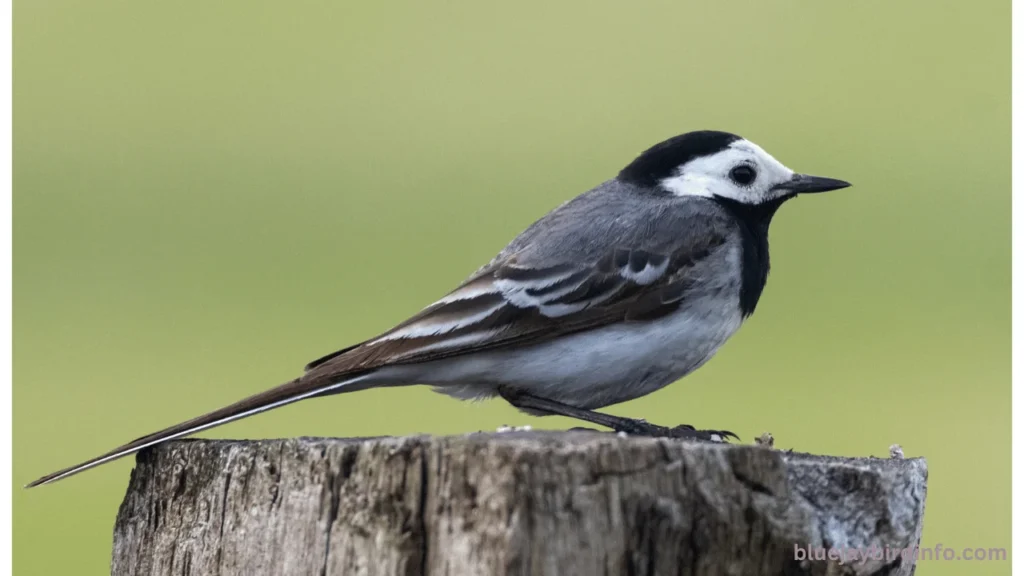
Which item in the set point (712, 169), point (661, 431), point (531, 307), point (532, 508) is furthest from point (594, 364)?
point (532, 508)

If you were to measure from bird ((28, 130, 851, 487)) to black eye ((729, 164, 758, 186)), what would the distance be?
0.25 metres

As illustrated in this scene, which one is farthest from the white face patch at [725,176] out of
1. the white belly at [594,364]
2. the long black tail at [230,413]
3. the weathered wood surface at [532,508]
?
the weathered wood surface at [532,508]

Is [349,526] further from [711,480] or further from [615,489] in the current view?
[711,480]

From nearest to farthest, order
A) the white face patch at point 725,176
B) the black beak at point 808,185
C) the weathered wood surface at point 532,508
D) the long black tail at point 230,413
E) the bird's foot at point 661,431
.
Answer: the weathered wood surface at point 532,508, the long black tail at point 230,413, the bird's foot at point 661,431, the white face patch at point 725,176, the black beak at point 808,185

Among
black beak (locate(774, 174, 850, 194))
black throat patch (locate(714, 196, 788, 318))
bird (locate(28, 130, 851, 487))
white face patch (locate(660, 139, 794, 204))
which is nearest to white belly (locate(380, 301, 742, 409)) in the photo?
bird (locate(28, 130, 851, 487))

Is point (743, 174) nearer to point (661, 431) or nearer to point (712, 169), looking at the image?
point (712, 169)

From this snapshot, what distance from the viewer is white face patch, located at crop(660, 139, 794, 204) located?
6.59m

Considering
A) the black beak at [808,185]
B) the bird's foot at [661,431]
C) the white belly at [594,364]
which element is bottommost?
the bird's foot at [661,431]

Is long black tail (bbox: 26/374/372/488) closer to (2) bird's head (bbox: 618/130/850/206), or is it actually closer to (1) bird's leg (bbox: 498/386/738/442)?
(1) bird's leg (bbox: 498/386/738/442)

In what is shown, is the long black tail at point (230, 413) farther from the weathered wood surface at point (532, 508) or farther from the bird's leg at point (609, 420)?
the bird's leg at point (609, 420)

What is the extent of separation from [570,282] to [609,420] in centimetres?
71

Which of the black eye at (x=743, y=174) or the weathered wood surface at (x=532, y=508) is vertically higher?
the black eye at (x=743, y=174)

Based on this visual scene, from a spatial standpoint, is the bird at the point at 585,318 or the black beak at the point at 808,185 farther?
the black beak at the point at 808,185

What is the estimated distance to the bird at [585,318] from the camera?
532 centimetres
